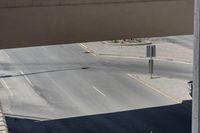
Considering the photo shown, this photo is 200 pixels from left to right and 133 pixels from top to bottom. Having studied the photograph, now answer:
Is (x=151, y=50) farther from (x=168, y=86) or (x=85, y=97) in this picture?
(x=85, y=97)

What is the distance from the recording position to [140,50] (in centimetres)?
4412

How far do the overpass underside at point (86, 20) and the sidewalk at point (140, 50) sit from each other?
22.0m

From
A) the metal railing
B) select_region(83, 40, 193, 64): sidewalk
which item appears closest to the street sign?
select_region(83, 40, 193, 64): sidewalk

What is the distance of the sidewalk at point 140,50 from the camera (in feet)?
134

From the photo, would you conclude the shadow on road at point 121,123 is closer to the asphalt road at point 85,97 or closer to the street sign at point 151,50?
the asphalt road at point 85,97

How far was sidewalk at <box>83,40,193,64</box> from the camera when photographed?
40.8 metres

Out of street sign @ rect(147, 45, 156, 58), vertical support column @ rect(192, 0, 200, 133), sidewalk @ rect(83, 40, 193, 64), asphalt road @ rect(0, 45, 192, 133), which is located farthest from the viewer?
sidewalk @ rect(83, 40, 193, 64)

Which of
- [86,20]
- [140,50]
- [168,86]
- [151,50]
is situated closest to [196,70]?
[86,20]

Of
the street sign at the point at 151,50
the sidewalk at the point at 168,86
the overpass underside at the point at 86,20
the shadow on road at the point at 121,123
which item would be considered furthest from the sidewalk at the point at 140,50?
the overpass underside at the point at 86,20

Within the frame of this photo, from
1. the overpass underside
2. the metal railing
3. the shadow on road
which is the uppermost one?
the metal railing

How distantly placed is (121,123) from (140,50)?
19529 millimetres

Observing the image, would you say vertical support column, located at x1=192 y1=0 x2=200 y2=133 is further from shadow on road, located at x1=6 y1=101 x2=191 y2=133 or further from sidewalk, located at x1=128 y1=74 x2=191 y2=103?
sidewalk, located at x1=128 y1=74 x2=191 y2=103

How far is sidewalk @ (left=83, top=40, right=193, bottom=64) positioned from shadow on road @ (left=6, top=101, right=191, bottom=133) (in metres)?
13.1

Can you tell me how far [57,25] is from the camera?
16125 mm
